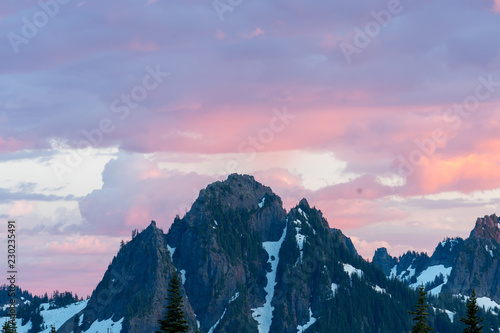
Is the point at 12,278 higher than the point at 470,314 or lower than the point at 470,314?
higher

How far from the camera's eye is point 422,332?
10012 centimetres

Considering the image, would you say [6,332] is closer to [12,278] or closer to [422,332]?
[12,278]

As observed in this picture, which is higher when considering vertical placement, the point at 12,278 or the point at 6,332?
the point at 12,278

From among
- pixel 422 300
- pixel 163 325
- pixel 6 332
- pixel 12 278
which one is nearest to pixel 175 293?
pixel 163 325

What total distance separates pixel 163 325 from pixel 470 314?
1229 inches

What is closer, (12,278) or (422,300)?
(422,300)

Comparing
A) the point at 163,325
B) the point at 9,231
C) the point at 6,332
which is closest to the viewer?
the point at 163,325

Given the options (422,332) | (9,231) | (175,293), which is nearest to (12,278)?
(9,231)

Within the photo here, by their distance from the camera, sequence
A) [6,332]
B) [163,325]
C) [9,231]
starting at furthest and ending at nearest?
1. [9,231]
2. [6,332]
3. [163,325]

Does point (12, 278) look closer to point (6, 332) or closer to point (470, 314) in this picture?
point (6, 332)

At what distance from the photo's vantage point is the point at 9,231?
148 meters

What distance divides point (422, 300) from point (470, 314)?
513 cm

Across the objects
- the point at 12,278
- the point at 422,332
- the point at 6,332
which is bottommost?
the point at 422,332

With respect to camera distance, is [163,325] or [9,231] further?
[9,231]
